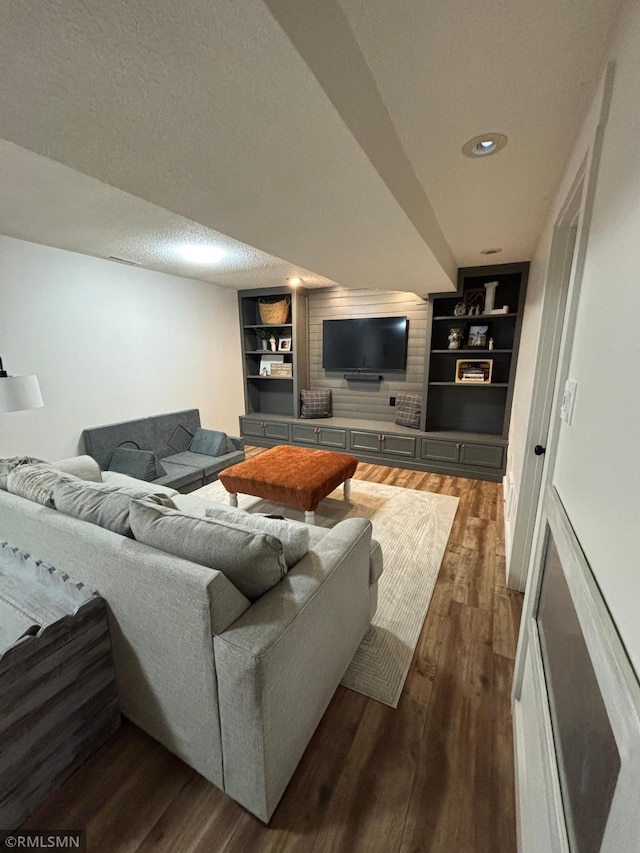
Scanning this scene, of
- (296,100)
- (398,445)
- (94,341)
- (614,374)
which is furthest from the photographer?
(398,445)

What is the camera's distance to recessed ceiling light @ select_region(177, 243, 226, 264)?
9.92 feet

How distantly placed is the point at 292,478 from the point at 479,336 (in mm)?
2786

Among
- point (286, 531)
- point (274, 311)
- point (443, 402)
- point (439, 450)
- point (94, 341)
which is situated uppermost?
point (274, 311)

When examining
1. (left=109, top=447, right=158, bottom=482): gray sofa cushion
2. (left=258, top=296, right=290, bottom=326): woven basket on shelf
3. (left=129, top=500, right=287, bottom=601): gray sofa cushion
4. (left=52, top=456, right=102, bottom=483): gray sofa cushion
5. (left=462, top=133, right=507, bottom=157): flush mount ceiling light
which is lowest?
(left=109, top=447, right=158, bottom=482): gray sofa cushion

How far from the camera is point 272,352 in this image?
5.20m

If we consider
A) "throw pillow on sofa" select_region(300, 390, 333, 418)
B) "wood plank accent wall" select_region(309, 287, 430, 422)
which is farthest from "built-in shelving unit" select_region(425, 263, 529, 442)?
"throw pillow on sofa" select_region(300, 390, 333, 418)

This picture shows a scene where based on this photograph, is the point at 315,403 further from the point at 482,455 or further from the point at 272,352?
the point at 482,455

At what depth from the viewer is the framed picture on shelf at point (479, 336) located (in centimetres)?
399

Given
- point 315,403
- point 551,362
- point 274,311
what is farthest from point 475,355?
point 274,311

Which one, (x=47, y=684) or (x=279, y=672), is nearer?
(x=279, y=672)

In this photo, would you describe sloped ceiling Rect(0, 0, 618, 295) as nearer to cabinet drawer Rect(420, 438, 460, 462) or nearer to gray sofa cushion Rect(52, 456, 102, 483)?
gray sofa cushion Rect(52, 456, 102, 483)

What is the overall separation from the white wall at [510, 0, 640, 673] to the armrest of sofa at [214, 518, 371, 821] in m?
0.83

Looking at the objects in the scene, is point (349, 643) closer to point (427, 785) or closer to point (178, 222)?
point (427, 785)

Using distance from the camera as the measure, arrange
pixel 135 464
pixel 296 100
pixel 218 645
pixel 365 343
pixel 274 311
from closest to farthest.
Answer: pixel 296 100
pixel 218 645
pixel 135 464
pixel 365 343
pixel 274 311
